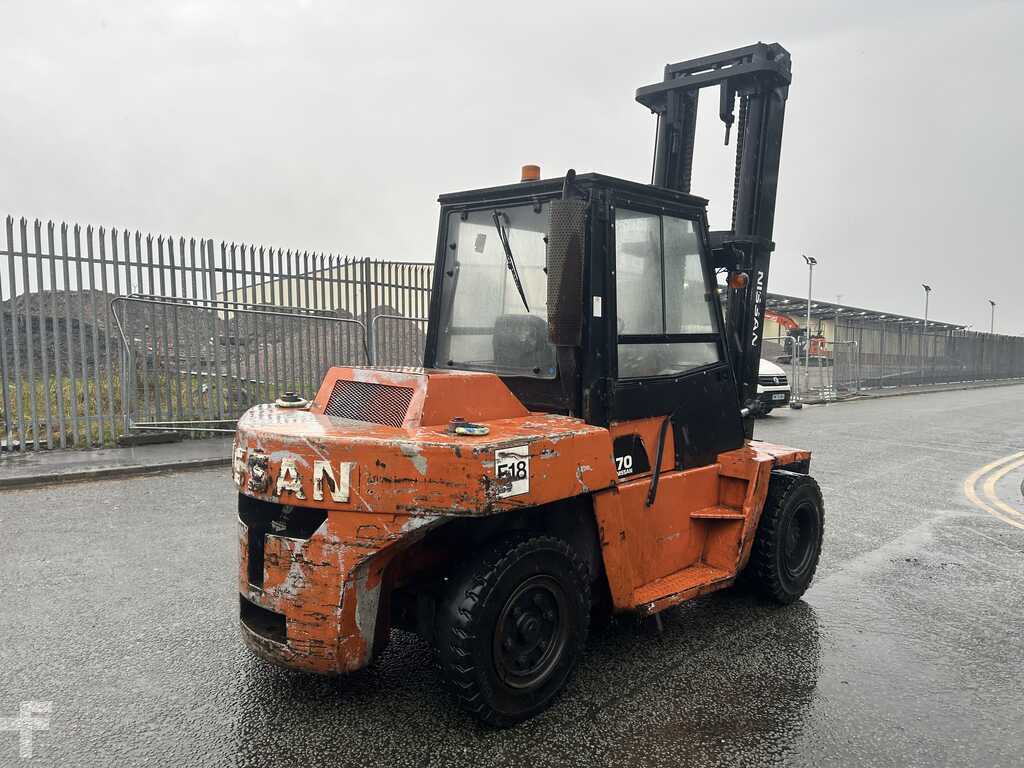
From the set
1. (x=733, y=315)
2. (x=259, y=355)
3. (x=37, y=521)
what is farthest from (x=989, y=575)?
(x=259, y=355)

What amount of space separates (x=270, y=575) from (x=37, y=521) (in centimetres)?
444

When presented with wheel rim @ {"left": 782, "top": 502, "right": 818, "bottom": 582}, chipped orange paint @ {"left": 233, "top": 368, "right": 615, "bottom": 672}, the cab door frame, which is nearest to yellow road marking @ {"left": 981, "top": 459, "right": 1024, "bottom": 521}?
wheel rim @ {"left": 782, "top": 502, "right": 818, "bottom": 582}

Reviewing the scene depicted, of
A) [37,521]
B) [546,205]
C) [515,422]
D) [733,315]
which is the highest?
[546,205]

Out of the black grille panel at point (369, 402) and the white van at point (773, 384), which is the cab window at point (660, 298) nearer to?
the black grille panel at point (369, 402)

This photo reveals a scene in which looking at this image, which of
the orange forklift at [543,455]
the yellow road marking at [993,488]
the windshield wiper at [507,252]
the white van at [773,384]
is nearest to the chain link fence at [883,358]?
the white van at [773,384]

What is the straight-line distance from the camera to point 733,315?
4.91 meters

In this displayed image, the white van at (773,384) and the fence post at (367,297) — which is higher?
the fence post at (367,297)

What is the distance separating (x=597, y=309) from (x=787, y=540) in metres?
2.16

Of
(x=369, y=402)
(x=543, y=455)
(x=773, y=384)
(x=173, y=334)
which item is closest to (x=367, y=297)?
(x=173, y=334)

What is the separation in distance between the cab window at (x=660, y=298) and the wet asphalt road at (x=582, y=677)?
61.3 inches

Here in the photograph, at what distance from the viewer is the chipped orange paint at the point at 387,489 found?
292 cm

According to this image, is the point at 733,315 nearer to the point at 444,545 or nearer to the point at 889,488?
the point at 444,545

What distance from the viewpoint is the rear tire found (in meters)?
4.50

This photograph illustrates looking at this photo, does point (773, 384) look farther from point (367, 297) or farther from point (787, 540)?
point (787, 540)
